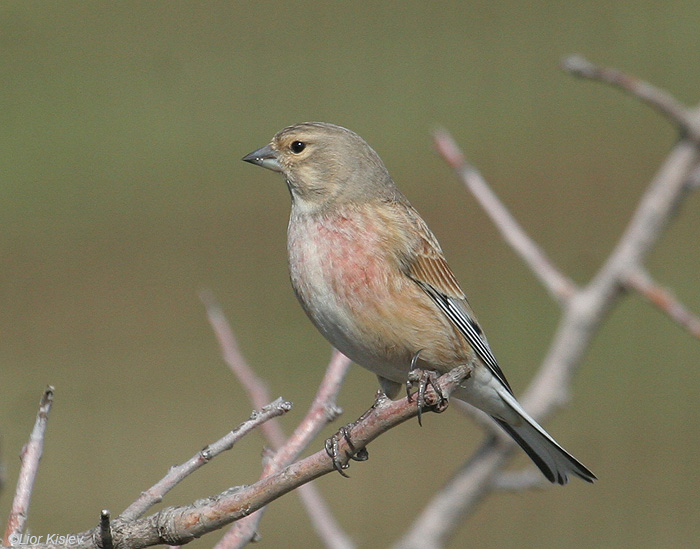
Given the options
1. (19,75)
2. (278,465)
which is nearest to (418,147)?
(19,75)

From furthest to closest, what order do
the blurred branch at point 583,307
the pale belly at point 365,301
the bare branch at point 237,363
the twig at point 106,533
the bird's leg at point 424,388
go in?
the blurred branch at point 583,307, the pale belly at point 365,301, the bare branch at point 237,363, the bird's leg at point 424,388, the twig at point 106,533

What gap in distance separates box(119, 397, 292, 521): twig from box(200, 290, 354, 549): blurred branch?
9.1 inches

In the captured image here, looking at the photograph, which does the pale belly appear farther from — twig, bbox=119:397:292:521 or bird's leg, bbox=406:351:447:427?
twig, bbox=119:397:292:521

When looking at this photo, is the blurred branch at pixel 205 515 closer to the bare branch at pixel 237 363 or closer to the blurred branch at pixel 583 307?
the bare branch at pixel 237 363

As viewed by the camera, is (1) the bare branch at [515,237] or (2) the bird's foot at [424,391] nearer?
(2) the bird's foot at [424,391]

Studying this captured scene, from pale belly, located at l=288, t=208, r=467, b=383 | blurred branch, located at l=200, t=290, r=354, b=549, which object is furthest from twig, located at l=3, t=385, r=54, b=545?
pale belly, located at l=288, t=208, r=467, b=383

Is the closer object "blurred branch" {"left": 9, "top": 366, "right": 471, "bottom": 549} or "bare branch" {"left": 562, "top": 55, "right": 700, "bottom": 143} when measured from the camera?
"blurred branch" {"left": 9, "top": 366, "right": 471, "bottom": 549}

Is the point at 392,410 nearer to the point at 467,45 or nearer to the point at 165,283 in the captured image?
the point at 165,283

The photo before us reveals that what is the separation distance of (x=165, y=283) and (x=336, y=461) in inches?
234

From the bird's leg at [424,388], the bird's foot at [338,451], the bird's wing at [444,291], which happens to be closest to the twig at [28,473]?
the bird's foot at [338,451]

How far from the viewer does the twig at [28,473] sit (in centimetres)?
167

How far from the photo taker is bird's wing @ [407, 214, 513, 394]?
2.79m

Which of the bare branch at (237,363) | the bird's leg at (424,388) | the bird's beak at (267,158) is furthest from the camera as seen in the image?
the bird's beak at (267,158)

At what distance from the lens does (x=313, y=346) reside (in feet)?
22.9
